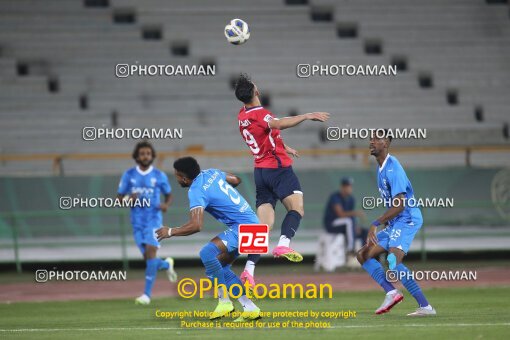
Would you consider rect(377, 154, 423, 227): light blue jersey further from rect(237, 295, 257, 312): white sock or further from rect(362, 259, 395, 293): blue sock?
rect(237, 295, 257, 312): white sock

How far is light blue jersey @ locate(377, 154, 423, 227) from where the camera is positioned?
11875 mm

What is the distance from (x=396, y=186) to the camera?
11.9 m

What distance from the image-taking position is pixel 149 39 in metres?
29.6

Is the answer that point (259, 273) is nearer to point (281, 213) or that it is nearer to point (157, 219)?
point (281, 213)

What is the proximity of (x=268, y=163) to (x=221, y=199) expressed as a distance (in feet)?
4.10

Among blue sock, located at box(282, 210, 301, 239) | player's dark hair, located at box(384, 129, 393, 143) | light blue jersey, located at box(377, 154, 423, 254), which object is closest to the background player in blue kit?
blue sock, located at box(282, 210, 301, 239)

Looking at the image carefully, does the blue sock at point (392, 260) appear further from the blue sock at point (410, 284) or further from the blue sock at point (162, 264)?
the blue sock at point (162, 264)

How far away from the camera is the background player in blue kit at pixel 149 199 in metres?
16.0

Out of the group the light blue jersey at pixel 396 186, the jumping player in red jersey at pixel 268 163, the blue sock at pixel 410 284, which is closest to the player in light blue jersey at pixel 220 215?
the jumping player in red jersey at pixel 268 163

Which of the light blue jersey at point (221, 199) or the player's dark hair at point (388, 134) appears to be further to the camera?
the player's dark hair at point (388, 134)

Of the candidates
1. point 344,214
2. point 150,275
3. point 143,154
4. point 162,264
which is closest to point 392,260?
point 150,275

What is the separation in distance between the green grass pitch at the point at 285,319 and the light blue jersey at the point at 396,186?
1.19 metres

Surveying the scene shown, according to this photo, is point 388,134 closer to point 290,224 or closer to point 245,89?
point 290,224

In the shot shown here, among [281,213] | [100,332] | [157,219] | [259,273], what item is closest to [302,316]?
[100,332]
